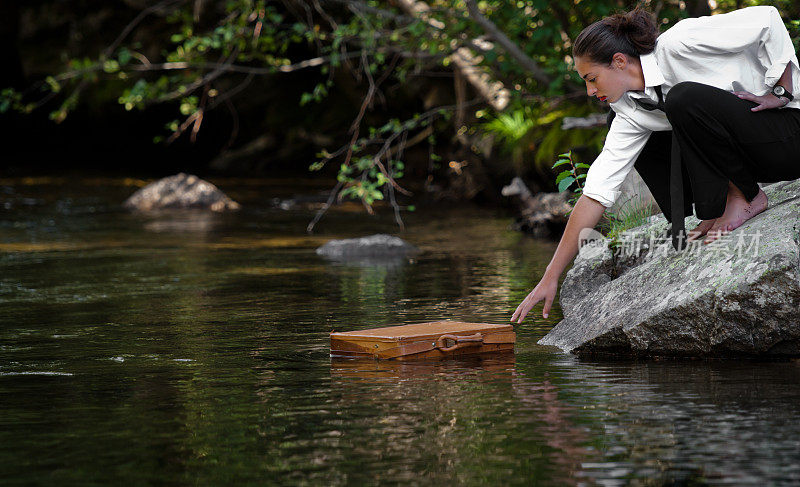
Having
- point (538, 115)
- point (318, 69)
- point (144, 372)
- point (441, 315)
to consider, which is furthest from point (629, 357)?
point (318, 69)

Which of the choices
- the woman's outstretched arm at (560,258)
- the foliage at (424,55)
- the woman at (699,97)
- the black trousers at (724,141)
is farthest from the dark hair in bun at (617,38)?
the foliage at (424,55)

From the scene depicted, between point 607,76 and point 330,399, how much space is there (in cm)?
175

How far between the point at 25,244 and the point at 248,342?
648 cm

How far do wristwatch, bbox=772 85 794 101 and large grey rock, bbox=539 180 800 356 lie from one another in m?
0.55

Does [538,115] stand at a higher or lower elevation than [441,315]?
higher

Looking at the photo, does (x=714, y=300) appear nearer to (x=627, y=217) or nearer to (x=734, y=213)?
(x=734, y=213)

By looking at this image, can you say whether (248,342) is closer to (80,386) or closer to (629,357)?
(80,386)

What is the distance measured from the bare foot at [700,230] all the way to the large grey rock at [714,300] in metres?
0.04

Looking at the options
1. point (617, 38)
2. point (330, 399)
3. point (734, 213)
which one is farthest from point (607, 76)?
point (330, 399)

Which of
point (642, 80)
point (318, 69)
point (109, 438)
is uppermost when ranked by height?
point (318, 69)

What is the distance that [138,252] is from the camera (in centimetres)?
1068

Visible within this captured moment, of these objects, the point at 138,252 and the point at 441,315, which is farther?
the point at 138,252

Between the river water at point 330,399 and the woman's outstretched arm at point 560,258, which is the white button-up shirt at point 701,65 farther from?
the river water at point 330,399

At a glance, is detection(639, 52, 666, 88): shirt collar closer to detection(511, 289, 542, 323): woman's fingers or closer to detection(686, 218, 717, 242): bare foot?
detection(686, 218, 717, 242): bare foot
